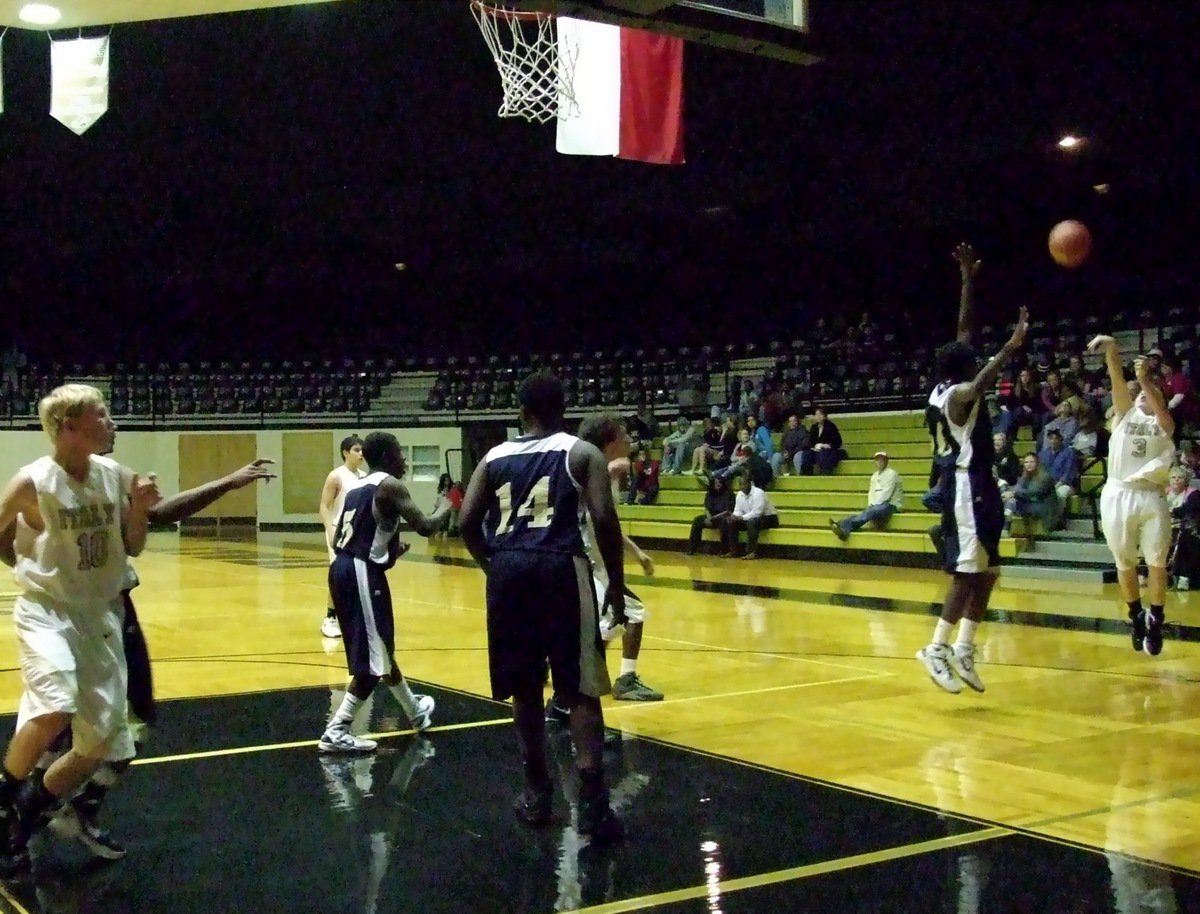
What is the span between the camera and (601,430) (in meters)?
Answer: 5.80

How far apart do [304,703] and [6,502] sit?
3449mm

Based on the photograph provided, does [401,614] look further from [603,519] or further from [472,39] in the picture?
[472,39]

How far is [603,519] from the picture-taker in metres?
4.47

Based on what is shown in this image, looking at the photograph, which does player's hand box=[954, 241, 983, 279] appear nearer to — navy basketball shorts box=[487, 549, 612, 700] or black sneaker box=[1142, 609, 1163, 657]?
black sneaker box=[1142, 609, 1163, 657]

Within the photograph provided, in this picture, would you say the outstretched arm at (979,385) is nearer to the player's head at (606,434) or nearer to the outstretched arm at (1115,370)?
the outstretched arm at (1115,370)

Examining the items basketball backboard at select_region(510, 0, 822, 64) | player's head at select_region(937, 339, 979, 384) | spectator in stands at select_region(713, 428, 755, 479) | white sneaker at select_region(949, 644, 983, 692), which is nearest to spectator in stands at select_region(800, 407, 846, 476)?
spectator in stands at select_region(713, 428, 755, 479)

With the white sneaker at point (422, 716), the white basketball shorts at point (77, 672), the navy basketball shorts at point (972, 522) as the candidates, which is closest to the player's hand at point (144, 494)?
the white basketball shorts at point (77, 672)

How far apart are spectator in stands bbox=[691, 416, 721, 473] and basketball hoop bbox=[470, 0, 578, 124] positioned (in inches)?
423

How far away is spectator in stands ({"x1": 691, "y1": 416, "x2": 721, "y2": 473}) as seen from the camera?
2014 cm

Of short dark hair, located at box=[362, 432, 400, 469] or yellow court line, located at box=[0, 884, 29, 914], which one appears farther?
short dark hair, located at box=[362, 432, 400, 469]

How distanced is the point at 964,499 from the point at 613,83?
15.3ft

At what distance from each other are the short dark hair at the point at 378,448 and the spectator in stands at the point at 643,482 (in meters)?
15.4

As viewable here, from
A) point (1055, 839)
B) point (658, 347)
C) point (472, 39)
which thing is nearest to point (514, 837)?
point (1055, 839)

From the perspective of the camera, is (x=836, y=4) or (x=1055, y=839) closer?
(x=1055, y=839)
